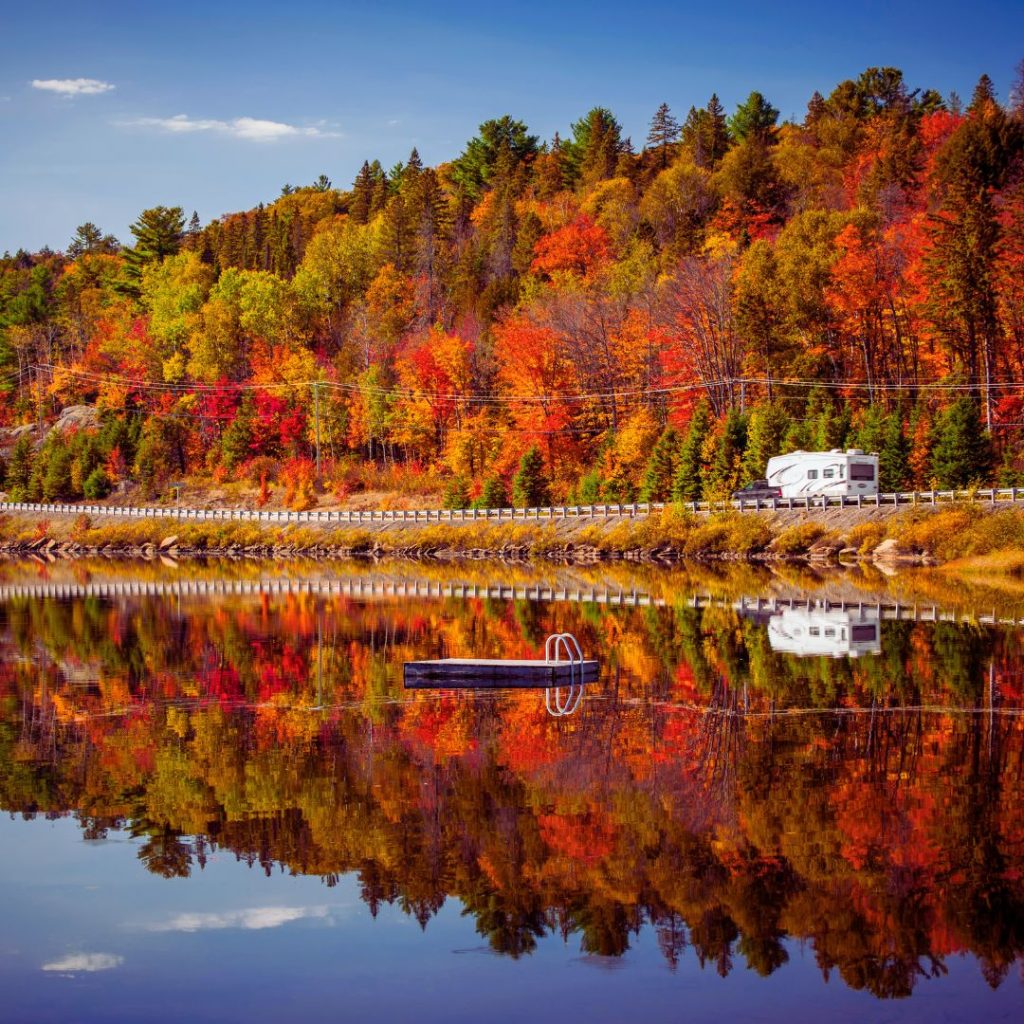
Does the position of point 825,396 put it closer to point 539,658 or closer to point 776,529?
point 776,529

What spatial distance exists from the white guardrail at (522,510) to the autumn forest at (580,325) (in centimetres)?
208

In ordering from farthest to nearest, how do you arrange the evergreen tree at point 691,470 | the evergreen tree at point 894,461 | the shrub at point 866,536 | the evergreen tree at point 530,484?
the evergreen tree at point 530,484 → the evergreen tree at point 691,470 → the evergreen tree at point 894,461 → the shrub at point 866,536

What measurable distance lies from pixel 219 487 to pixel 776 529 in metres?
56.7

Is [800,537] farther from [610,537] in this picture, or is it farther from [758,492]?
[610,537]

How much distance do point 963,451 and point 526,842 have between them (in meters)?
52.2

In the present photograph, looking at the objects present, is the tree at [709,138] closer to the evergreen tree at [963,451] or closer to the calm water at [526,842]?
the evergreen tree at [963,451]

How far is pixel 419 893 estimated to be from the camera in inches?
536

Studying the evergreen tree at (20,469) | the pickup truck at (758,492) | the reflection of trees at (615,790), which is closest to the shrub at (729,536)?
the pickup truck at (758,492)

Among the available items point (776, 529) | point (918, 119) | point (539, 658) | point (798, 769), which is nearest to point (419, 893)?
point (798, 769)

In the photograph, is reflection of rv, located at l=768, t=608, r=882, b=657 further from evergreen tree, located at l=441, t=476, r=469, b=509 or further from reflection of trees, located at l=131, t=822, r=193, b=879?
→ evergreen tree, located at l=441, t=476, r=469, b=509

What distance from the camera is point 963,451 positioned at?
62.5m

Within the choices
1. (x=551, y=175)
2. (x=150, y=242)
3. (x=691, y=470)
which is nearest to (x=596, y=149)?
(x=551, y=175)

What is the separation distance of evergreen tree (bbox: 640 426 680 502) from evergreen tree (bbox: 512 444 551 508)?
8.90 m

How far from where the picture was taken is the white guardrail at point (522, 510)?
6056cm
